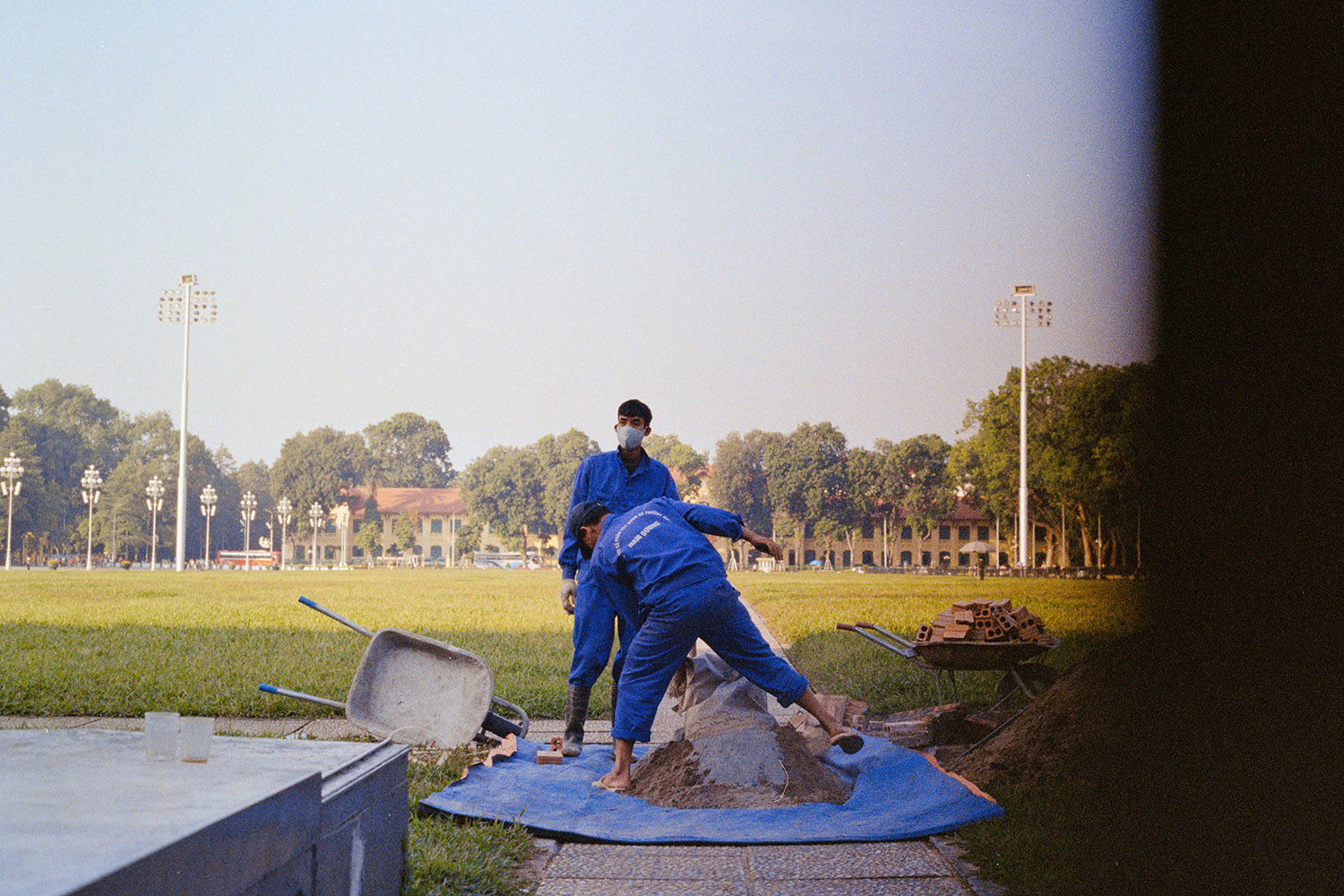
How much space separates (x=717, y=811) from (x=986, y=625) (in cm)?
185

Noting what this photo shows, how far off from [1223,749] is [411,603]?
19.0 m

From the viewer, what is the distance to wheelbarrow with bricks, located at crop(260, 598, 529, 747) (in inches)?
A: 221

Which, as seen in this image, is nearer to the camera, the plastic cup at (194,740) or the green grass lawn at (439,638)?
the plastic cup at (194,740)

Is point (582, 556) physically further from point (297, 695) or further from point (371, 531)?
point (371, 531)

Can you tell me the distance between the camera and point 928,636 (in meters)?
5.88

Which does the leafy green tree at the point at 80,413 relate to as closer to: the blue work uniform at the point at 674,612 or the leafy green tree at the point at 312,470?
the leafy green tree at the point at 312,470

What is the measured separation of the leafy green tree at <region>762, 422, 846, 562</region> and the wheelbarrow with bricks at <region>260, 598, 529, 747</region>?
69.2m

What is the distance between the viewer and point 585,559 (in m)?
6.20

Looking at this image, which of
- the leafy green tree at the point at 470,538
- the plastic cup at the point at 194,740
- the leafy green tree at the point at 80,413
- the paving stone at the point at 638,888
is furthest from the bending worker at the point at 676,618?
the leafy green tree at the point at 80,413

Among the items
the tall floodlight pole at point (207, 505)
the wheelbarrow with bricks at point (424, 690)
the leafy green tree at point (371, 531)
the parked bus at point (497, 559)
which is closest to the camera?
the wheelbarrow with bricks at point (424, 690)

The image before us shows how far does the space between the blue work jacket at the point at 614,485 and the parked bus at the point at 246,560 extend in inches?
3087

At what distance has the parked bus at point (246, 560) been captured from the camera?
270 feet

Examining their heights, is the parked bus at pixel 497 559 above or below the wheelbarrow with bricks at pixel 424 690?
below

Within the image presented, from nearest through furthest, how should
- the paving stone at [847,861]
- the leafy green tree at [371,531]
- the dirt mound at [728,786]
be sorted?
the paving stone at [847,861]
the dirt mound at [728,786]
the leafy green tree at [371,531]
